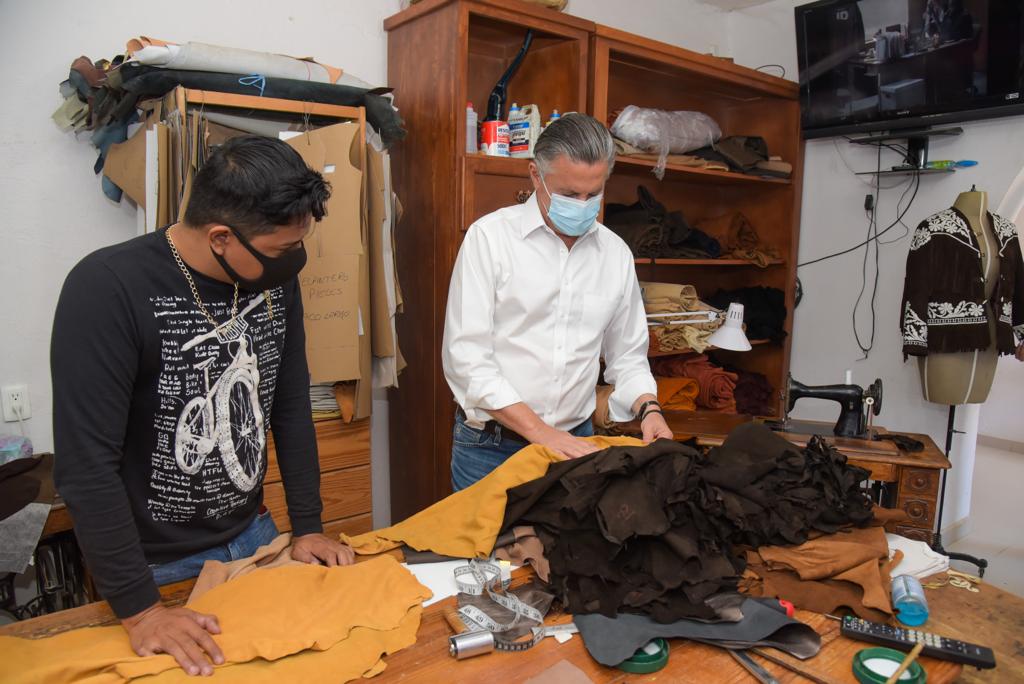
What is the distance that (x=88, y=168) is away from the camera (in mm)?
2436

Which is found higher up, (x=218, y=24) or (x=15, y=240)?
(x=218, y=24)

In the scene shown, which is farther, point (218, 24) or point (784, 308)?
point (784, 308)

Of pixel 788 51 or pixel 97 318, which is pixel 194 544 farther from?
pixel 788 51

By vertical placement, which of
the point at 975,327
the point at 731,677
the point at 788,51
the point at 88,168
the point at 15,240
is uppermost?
the point at 788,51

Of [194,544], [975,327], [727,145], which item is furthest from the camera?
[727,145]

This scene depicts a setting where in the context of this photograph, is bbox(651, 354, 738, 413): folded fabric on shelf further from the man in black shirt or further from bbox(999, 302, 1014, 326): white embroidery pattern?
the man in black shirt

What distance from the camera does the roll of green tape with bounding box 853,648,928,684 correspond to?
103 cm

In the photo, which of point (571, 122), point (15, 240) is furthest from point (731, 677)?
point (15, 240)

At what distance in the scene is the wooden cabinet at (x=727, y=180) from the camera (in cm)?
362

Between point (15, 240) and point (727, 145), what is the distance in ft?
Answer: 10.2

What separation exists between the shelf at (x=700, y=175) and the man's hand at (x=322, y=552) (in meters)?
2.24

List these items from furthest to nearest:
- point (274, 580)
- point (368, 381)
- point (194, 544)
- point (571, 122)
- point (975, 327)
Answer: point (975, 327) → point (368, 381) → point (571, 122) → point (194, 544) → point (274, 580)

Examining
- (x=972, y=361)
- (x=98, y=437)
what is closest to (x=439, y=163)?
(x=98, y=437)

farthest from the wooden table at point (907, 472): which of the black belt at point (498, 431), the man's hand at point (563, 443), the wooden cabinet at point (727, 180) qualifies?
the wooden cabinet at point (727, 180)
